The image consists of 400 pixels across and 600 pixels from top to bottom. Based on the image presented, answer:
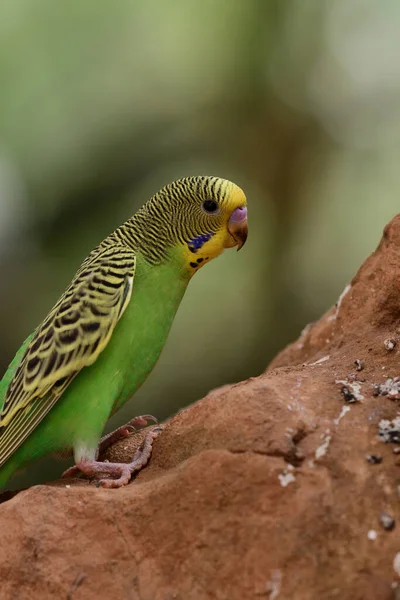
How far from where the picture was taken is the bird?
12.0 feet

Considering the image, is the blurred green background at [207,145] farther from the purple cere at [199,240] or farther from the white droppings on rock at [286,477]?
the white droppings on rock at [286,477]

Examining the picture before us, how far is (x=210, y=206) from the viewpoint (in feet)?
13.4

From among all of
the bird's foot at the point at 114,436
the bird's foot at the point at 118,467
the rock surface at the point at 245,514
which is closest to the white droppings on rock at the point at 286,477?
the rock surface at the point at 245,514

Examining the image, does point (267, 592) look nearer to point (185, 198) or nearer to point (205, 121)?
point (185, 198)

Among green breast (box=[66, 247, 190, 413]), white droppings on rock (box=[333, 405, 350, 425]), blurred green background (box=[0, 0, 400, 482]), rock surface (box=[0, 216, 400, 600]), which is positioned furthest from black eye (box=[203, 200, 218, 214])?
blurred green background (box=[0, 0, 400, 482])

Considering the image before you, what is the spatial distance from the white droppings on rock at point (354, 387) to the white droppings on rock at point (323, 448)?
0.29 meters

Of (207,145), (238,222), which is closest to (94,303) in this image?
(238,222)

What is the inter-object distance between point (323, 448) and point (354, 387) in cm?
48

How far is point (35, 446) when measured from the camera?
3.78m

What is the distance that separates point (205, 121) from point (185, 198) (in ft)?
18.1

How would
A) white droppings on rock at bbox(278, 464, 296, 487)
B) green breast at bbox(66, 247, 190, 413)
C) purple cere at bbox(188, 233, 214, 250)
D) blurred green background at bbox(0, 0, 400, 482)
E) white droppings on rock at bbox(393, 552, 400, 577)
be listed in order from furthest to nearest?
1. blurred green background at bbox(0, 0, 400, 482)
2. purple cere at bbox(188, 233, 214, 250)
3. green breast at bbox(66, 247, 190, 413)
4. white droppings on rock at bbox(278, 464, 296, 487)
5. white droppings on rock at bbox(393, 552, 400, 577)

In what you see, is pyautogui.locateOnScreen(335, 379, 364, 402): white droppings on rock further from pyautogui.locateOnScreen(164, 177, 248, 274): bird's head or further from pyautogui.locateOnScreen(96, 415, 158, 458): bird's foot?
pyautogui.locateOnScreen(96, 415, 158, 458): bird's foot

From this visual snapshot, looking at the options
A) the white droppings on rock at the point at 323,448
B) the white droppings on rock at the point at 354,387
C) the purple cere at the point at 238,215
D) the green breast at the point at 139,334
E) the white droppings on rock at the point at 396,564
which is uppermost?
the purple cere at the point at 238,215

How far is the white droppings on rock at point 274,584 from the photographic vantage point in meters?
2.34
